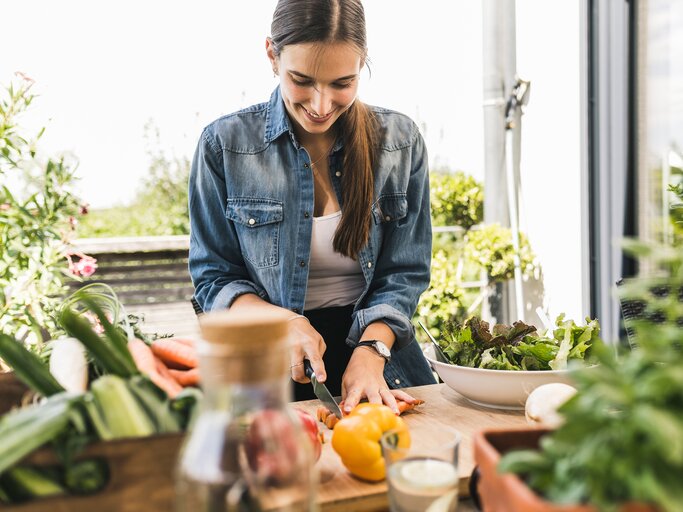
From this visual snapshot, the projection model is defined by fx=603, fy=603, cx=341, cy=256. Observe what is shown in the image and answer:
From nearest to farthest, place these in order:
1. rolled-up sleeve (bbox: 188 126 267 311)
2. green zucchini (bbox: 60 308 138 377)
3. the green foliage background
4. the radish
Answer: green zucchini (bbox: 60 308 138 377) → the radish → rolled-up sleeve (bbox: 188 126 267 311) → the green foliage background

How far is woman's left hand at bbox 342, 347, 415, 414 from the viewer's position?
3.98ft

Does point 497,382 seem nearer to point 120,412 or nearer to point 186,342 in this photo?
point 186,342

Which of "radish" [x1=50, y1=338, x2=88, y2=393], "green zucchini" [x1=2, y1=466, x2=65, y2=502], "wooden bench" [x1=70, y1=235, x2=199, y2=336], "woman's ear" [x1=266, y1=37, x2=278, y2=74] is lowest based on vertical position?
"wooden bench" [x1=70, y1=235, x2=199, y2=336]

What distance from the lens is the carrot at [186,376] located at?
2.65ft

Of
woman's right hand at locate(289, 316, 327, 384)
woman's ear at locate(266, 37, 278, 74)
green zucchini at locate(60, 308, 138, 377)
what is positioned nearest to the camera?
green zucchini at locate(60, 308, 138, 377)

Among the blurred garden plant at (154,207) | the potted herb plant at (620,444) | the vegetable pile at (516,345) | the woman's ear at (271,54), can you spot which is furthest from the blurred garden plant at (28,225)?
the potted herb plant at (620,444)

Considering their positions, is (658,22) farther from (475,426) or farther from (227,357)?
(227,357)

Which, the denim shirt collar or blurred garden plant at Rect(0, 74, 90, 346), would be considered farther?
blurred garden plant at Rect(0, 74, 90, 346)

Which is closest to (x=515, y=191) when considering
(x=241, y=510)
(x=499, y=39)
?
(x=499, y=39)

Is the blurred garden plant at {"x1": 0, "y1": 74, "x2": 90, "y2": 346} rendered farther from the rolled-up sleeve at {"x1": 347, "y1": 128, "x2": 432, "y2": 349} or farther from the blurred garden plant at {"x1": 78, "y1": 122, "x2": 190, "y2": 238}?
the blurred garden plant at {"x1": 78, "y1": 122, "x2": 190, "y2": 238}

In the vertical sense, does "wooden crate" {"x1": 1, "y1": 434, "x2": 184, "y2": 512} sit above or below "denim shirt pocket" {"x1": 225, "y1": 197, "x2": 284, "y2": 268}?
below

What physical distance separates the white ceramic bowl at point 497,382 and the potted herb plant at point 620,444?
2.06ft

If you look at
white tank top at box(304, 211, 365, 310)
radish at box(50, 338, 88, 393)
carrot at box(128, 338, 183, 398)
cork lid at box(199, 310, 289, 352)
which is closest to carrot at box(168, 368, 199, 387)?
carrot at box(128, 338, 183, 398)

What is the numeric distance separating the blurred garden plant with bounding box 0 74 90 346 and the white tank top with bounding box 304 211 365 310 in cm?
131
